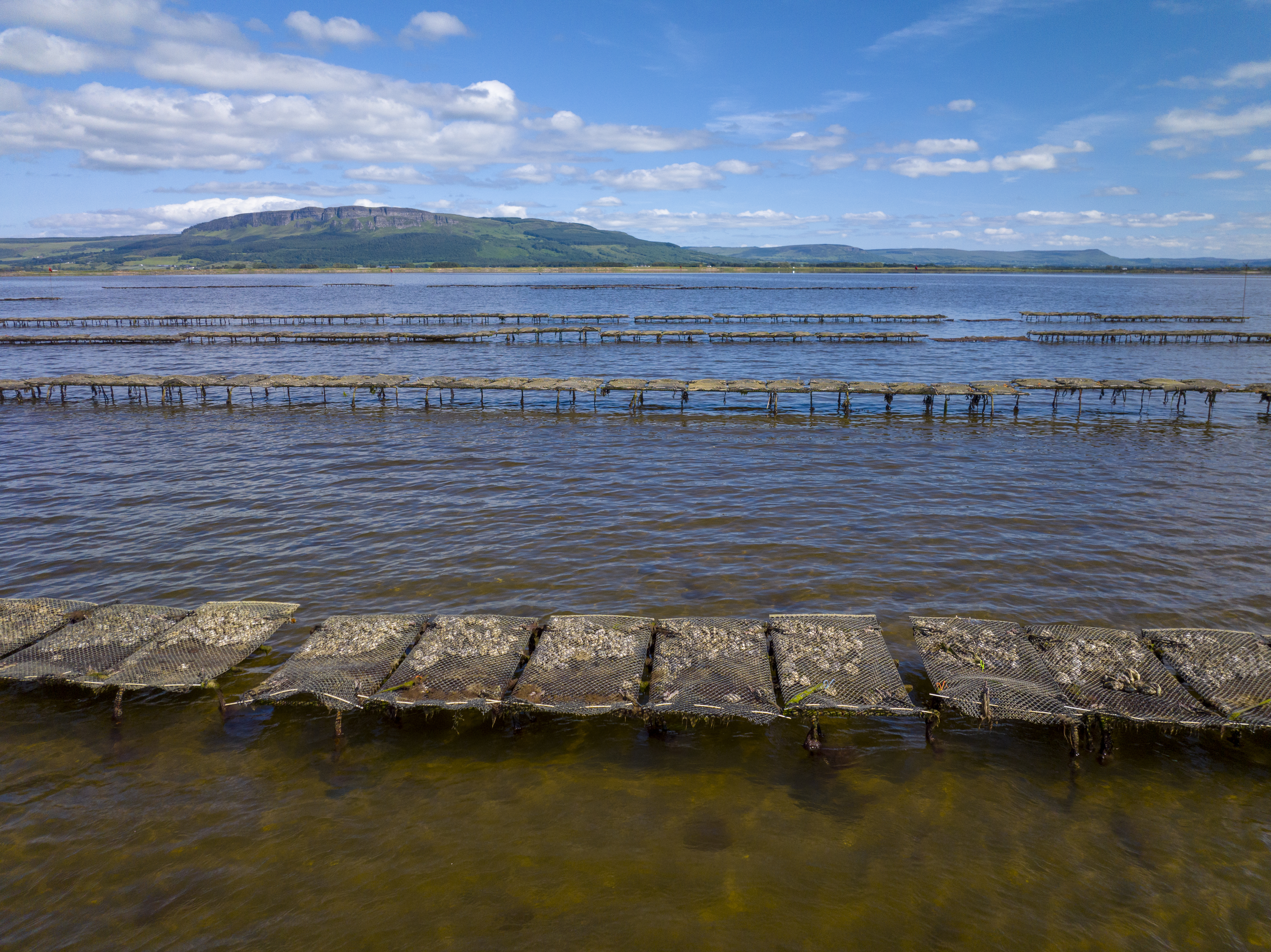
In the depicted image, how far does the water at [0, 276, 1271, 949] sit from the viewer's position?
A: 9.13 meters

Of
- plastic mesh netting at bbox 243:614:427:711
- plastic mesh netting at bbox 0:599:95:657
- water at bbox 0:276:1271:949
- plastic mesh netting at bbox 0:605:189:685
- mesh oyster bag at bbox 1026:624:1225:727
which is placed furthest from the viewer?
plastic mesh netting at bbox 0:599:95:657

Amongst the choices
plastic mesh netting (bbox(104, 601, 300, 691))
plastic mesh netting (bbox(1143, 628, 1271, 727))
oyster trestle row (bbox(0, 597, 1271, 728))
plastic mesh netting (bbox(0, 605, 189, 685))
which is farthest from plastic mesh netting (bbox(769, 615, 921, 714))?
plastic mesh netting (bbox(0, 605, 189, 685))

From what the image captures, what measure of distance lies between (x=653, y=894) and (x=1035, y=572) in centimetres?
1395

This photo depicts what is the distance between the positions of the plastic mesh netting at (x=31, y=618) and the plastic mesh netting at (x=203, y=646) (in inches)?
99.1

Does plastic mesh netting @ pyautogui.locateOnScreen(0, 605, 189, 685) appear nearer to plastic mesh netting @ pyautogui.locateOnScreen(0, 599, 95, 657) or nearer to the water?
plastic mesh netting @ pyautogui.locateOnScreen(0, 599, 95, 657)

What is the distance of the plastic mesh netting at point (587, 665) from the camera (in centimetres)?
1163

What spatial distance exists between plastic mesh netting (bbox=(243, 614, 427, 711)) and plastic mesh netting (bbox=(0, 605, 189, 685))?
272 centimetres

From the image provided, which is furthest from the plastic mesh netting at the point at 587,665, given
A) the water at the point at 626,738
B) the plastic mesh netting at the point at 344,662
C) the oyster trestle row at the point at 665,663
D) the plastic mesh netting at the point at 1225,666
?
the plastic mesh netting at the point at 1225,666

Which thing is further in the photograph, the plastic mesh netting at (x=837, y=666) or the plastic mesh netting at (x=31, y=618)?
the plastic mesh netting at (x=31, y=618)

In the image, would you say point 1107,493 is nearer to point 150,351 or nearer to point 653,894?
point 653,894

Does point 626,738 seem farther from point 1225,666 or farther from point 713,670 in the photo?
point 1225,666

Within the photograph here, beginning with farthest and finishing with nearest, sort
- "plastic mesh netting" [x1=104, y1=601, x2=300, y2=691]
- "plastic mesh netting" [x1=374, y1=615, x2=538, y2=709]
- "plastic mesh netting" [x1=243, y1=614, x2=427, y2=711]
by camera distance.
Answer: "plastic mesh netting" [x1=104, y1=601, x2=300, y2=691]
"plastic mesh netting" [x1=243, y1=614, x2=427, y2=711]
"plastic mesh netting" [x1=374, y1=615, x2=538, y2=709]

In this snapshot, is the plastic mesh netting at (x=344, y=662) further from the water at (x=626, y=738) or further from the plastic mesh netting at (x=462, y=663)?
the water at (x=626, y=738)

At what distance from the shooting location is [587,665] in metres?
12.7
